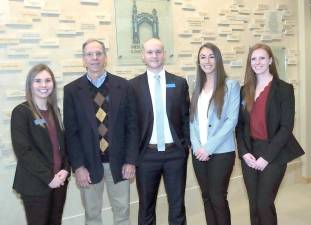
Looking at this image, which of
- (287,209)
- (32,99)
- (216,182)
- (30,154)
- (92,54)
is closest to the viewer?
(30,154)

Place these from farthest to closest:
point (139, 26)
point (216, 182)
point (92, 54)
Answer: point (139, 26) < point (216, 182) < point (92, 54)

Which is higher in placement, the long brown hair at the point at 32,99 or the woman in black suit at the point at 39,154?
the long brown hair at the point at 32,99

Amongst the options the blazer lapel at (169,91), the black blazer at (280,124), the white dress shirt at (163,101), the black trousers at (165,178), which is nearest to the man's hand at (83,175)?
the black trousers at (165,178)

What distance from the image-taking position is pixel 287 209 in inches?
152

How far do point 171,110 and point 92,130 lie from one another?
557mm

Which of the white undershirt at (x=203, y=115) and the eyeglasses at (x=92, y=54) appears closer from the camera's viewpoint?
the eyeglasses at (x=92, y=54)

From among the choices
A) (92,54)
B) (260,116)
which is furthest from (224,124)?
(92,54)

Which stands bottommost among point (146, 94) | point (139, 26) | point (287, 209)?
point (287, 209)

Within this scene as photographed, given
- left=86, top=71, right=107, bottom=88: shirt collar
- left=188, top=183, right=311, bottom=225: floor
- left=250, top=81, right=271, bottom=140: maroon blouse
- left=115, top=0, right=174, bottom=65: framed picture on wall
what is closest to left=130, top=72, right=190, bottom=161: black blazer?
left=86, top=71, right=107, bottom=88: shirt collar

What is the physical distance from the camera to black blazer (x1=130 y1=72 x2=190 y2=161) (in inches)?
103

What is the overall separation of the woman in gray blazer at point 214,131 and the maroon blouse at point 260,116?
12cm

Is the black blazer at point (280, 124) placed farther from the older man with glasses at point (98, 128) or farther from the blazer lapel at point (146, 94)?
the older man with glasses at point (98, 128)

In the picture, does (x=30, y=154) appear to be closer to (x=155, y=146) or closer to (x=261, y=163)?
(x=155, y=146)

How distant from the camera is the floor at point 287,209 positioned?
355 cm
